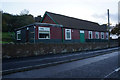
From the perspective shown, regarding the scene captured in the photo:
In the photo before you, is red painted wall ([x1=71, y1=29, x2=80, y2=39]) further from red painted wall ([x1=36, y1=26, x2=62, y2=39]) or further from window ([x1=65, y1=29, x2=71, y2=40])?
red painted wall ([x1=36, y1=26, x2=62, y2=39])

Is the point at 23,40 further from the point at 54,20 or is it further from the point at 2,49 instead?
the point at 2,49

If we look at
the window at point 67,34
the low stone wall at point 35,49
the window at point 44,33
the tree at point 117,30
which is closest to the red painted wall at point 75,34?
the window at point 67,34

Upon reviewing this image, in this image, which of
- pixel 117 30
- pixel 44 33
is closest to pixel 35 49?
pixel 44 33

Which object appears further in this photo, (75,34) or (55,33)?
(75,34)

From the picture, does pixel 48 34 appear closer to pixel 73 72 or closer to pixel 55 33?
pixel 55 33

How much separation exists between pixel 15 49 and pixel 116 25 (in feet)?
141

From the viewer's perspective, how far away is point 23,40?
19.2 meters

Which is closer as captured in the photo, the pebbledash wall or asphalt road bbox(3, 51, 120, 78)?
asphalt road bbox(3, 51, 120, 78)

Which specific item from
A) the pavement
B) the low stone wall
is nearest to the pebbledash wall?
the low stone wall

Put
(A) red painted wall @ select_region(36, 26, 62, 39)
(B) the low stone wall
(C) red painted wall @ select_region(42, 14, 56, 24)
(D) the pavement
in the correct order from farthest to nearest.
A: (C) red painted wall @ select_region(42, 14, 56, 24) → (A) red painted wall @ select_region(36, 26, 62, 39) → (B) the low stone wall → (D) the pavement

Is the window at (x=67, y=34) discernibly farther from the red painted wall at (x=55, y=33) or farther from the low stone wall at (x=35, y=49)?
the low stone wall at (x=35, y=49)

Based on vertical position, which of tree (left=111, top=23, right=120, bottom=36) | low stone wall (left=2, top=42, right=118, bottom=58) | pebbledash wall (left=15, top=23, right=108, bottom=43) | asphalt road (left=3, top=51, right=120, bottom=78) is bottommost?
asphalt road (left=3, top=51, right=120, bottom=78)

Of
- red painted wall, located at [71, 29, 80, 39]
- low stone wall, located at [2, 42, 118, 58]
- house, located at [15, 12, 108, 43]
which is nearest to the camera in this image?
low stone wall, located at [2, 42, 118, 58]

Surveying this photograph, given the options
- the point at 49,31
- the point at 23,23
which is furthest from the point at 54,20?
the point at 23,23
